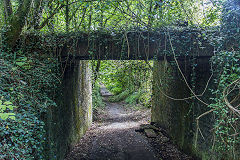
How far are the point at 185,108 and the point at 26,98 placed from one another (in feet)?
15.5

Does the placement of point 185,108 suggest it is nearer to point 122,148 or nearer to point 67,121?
point 122,148

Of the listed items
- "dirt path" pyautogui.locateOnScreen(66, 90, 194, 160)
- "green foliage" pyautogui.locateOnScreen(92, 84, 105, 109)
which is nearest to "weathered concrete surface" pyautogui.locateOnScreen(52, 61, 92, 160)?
"dirt path" pyautogui.locateOnScreen(66, 90, 194, 160)

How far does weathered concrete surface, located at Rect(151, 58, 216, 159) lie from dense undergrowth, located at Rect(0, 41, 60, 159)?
2.46 m

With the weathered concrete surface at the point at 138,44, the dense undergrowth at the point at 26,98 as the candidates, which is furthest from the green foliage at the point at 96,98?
the dense undergrowth at the point at 26,98

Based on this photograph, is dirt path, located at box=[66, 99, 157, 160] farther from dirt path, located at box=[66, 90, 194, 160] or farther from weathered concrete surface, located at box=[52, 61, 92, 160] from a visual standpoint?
weathered concrete surface, located at box=[52, 61, 92, 160]

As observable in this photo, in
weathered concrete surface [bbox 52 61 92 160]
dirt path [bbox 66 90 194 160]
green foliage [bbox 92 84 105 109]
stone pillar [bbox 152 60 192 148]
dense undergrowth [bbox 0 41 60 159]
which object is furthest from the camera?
green foliage [bbox 92 84 105 109]

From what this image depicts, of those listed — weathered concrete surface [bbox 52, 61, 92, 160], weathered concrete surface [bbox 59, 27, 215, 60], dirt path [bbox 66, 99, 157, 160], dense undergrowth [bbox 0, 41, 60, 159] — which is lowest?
dirt path [bbox 66, 99, 157, 160]

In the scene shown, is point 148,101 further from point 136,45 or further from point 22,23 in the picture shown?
point 22,23

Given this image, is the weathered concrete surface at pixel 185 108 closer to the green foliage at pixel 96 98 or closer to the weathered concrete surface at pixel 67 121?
the weathered concrete surface at pixel 67 121

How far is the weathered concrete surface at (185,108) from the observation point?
4492 mm

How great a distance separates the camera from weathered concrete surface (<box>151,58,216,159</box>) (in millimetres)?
→ 4492

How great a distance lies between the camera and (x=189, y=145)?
5.44 metres

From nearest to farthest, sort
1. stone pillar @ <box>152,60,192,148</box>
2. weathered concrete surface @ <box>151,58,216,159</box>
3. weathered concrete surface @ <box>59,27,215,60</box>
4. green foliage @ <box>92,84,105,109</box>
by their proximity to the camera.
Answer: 1. weathered concrete surface @ <box>59,27,215,60</box>
2. weathered concrete surface @ <box>151,58,216,159</box>
3. stone pillar @ <box>152,60,192,148</box>
4. green foliage @ <box>92,84,105,109</box>

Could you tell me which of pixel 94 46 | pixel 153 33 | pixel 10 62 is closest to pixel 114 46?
pixel 94 46
